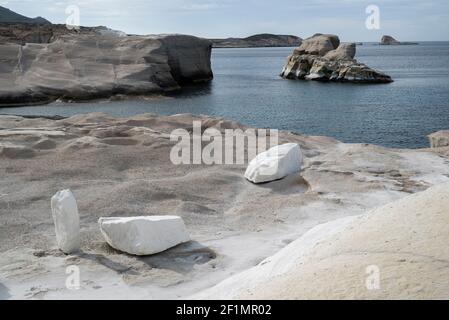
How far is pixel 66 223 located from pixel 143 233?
4.18 ft

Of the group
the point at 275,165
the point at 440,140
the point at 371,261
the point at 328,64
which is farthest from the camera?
the point at 328,64

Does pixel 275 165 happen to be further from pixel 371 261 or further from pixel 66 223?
pixel 371 261

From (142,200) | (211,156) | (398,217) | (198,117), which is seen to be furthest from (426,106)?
(398,217)

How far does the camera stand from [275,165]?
12305 millimetres

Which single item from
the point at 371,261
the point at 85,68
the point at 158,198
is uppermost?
the point at 85,68

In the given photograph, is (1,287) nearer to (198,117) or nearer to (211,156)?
(211,156)

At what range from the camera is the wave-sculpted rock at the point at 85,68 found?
41.6m

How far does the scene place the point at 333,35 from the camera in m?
67.2

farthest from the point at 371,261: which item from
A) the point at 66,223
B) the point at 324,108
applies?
the point at 324,108

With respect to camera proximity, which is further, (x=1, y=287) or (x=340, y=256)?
(x=1, y=287)

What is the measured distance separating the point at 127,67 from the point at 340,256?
43507 millimetres

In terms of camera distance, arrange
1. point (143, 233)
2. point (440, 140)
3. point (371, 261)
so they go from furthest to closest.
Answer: point (440, 140) < point (143, 233) < point (371, 261)

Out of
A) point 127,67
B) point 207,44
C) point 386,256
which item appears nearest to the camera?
point 386,256
